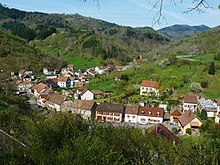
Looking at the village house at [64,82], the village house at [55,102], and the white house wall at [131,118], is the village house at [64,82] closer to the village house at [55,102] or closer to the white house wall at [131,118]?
the village house at [55,102]

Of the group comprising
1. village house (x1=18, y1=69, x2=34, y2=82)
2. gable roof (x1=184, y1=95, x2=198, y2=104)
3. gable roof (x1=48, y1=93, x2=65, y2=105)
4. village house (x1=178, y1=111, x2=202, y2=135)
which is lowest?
village house (x1=178, y1=111, x2=202, y2=135)

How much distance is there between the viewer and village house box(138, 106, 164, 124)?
118ft

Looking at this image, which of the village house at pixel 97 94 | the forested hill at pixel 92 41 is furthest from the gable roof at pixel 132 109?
the forested hill at pixel 92 41

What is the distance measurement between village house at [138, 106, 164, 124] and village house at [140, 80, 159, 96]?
11.6m

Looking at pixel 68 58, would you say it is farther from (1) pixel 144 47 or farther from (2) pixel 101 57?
(1) pixel 144 47

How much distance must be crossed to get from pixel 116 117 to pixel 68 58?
63838 millimetres

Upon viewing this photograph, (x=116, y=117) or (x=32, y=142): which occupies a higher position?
(x=32, y=142)

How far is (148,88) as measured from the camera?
48.7 m

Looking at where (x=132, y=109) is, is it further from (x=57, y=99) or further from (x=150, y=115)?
(x=57, y=99)

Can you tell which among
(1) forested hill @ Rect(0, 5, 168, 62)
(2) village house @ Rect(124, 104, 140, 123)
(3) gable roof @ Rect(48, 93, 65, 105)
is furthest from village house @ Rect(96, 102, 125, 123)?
(1) forested hill @ Rect(0, 5, 168, 62)

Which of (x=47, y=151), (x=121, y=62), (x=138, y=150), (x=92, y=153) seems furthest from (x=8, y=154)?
(x=121, y=62)

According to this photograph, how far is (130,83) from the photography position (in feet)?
176

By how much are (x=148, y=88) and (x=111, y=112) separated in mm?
13446

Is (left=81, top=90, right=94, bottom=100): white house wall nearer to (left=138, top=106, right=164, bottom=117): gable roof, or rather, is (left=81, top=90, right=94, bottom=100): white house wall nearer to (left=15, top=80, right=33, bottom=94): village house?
(left=138, top=106, right=164, bottom=117): gable roof
